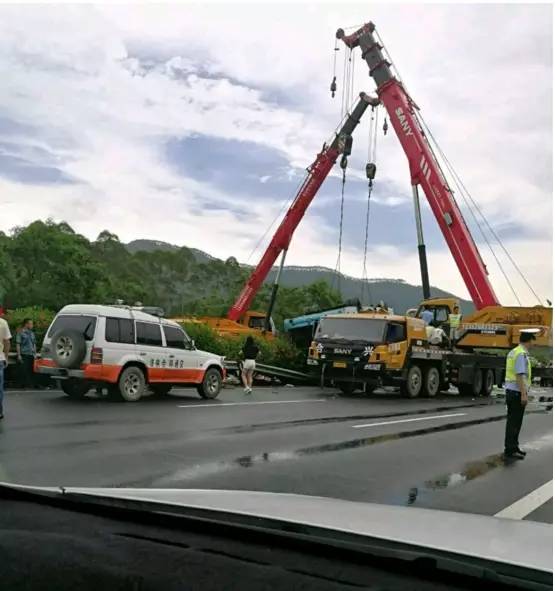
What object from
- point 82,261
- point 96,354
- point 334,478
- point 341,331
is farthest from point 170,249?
point 334,478

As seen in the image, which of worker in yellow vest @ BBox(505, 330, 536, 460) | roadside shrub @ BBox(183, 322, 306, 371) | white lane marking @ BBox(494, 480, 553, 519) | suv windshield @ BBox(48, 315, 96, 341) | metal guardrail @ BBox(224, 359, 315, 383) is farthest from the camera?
roadside shrub @ BBox(183, 322, 306, 371)

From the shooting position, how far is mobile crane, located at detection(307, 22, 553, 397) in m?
20.0

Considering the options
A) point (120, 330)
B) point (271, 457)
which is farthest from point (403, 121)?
point (271, 457)

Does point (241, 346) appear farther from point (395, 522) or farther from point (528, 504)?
point (395, 522)

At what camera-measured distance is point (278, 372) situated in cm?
2325

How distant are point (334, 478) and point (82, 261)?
35.3m

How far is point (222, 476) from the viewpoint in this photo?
725cm

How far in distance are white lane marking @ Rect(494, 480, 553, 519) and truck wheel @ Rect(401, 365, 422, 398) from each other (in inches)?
498

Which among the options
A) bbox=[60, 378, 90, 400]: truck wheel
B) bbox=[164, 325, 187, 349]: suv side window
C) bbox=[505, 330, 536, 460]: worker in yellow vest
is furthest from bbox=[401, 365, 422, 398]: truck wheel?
bbox=[505, 330, 536, 460]: worker in yellow vest

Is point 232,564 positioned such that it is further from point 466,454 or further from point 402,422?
point 402,422

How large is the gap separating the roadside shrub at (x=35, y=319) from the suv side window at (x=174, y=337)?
15.5 feet

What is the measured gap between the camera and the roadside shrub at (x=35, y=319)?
18.4m

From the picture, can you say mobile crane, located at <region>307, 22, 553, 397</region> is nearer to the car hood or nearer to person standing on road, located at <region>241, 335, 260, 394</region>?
person standing on road, located at <region>241, 335, 260, 394</region>

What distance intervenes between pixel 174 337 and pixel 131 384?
167cm
